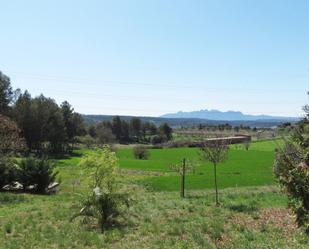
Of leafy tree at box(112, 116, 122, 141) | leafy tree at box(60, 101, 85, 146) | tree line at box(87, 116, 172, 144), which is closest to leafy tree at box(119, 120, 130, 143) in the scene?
tree line at box(87, 116, 172, 144)

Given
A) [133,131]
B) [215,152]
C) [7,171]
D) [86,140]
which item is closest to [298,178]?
[215,152]

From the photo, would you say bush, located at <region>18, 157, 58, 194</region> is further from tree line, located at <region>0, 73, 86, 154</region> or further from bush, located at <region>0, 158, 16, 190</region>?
tree line, located at <region>0, 73, 86, 154</region>

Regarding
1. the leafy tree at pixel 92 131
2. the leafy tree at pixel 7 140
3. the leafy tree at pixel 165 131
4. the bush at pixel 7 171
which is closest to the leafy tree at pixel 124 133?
the leafy tree at pixel 165 131

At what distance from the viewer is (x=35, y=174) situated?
31359mm

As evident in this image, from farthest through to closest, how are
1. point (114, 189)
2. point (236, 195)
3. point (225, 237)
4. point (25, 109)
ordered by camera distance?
point (25, 109) → point (236, 195) → point (114, 189) → point (225, 237)

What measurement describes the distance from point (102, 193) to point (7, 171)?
1866 cm

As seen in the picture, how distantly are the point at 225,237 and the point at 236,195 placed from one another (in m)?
13.1

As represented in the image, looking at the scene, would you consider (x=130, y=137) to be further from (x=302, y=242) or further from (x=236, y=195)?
(x=302, y=242)

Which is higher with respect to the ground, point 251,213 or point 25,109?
point 25,109

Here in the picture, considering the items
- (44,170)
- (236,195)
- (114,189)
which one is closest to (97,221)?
(114,189)

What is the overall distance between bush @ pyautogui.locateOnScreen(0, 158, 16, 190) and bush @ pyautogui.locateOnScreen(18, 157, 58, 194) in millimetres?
544

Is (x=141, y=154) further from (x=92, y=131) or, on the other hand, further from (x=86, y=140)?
(x=92, y=131)

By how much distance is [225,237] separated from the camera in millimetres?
12648

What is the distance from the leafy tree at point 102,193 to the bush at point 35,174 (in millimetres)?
15991
